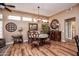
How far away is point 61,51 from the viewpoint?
9.48 feet

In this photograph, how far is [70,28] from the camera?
2.95 meters

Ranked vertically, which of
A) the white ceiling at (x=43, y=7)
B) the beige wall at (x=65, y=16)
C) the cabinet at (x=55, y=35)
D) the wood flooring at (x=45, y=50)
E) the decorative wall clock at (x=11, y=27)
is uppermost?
the white ceiling at (x=43, y=7)

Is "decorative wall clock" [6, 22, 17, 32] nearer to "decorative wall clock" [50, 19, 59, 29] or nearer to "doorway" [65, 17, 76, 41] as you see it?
"decorative wall clock" [50, 19, 59, 29]

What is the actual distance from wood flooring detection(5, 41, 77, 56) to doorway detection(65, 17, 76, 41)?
21cm

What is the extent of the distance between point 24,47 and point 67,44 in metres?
1.30

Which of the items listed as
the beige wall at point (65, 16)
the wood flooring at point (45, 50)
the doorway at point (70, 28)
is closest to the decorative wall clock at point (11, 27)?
the wood flooring at point (45, 50)

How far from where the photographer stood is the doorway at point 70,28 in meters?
2.85

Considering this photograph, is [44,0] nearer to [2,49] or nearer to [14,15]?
[14,15]

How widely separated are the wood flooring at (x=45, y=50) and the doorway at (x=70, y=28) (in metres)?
0.21

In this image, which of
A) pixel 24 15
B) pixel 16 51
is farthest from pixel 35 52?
pixel 24 15

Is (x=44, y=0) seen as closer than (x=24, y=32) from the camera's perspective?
Yes

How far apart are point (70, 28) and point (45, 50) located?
101 centimetres

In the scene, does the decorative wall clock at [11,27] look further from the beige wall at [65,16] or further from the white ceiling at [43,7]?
the beige wall at [65,16]

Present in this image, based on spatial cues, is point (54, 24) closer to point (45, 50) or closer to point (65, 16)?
point (65, 16)
